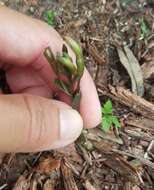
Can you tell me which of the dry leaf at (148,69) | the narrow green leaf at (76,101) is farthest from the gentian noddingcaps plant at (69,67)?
the dry leaf at (148,69)

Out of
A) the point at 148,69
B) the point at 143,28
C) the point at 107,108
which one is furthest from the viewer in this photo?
the point at 143,28

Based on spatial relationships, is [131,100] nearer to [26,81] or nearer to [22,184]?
[26,81]

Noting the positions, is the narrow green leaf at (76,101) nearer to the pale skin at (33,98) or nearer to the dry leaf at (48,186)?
the pale skin at (33,98)

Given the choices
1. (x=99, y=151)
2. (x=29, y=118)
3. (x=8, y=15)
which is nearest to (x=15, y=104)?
(x=29, y=118)

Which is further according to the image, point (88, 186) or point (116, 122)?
point (116, 122)

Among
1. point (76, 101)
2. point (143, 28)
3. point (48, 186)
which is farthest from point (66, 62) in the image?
point (143, 28)

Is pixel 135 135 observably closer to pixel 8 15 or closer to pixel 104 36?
pixel 104 36

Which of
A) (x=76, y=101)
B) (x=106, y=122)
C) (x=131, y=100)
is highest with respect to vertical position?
(x=76, y=101)

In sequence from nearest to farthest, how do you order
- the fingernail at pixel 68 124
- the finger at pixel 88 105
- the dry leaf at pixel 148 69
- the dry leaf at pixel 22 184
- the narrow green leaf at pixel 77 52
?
the narrow green leaf at pixel 77 52, the fingernail at pixel 68 124, the finger at pixel 88 105, the dry leaf at pixel 22 184, the dry leaf at pixel 148 69
